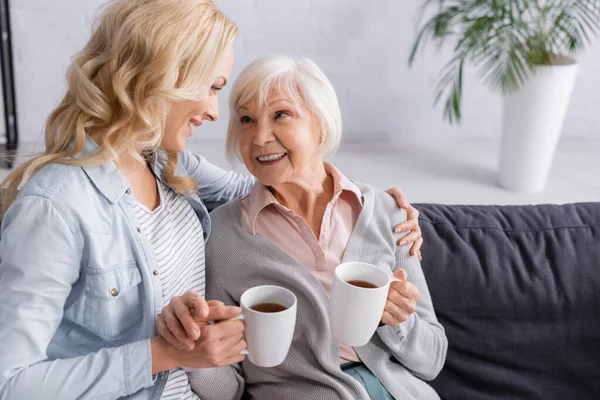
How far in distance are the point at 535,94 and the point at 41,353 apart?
2566 millimetres

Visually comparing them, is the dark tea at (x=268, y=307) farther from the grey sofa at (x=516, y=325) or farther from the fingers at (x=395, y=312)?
the grey sofa at (x=516, y=325)

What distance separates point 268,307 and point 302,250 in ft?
1.18

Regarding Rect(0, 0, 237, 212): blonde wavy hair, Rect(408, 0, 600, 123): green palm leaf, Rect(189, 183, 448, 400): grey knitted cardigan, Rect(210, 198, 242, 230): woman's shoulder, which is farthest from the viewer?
Rect(408, 0, 600, 123): green palm leaf

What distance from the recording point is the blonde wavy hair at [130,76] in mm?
1170

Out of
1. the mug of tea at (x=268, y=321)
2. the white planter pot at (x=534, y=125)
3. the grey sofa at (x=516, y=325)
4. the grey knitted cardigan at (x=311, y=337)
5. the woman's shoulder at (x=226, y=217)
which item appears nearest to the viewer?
the mug of tea at (x=268, y=321)

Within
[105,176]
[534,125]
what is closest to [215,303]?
[105,176]

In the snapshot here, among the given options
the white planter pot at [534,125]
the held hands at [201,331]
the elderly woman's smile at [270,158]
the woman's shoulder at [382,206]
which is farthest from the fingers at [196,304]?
the white planter pot at [534,125]

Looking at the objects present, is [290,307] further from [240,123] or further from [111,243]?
[240,123]

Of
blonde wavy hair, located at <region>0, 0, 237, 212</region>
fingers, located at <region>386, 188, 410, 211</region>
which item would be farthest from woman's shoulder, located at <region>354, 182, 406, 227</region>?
blonde wavy hair, located at <region>0, 0, 237, 212</region>

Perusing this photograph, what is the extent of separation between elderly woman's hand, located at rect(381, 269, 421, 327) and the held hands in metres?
0.31

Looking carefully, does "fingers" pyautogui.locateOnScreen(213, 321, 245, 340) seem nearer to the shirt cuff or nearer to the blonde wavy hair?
the shirt cuff

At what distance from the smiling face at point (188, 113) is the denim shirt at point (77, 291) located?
0.42ft

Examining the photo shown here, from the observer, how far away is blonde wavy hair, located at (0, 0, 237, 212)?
117cm

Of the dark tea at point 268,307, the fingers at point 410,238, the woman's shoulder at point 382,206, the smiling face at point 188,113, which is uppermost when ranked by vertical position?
the smiling face at point 188,113
